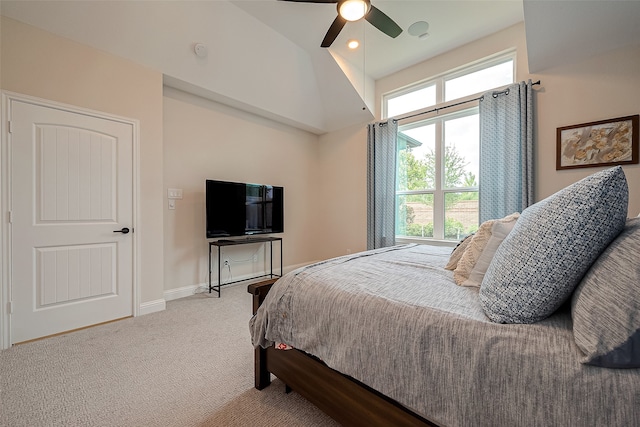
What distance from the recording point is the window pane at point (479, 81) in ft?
10.7

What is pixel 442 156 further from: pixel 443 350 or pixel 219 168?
pixel 443 350

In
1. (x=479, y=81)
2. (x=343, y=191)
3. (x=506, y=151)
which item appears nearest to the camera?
(x=506, y=151)

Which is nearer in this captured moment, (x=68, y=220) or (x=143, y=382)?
(x=143, y=382)

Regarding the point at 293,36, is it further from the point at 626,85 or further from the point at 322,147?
the point at 626,85

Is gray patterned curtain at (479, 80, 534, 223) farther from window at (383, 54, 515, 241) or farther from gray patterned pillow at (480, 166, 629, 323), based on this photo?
gray patterned pillow at (480, 166, 629, 323)

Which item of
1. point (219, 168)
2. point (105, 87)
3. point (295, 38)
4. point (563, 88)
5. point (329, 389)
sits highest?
point (295, 38)

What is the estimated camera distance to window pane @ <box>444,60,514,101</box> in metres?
3.27

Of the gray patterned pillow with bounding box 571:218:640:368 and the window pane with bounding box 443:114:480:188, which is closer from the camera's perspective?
the gray patterned pillow with bounding box 571:218:640:368

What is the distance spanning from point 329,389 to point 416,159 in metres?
3.52

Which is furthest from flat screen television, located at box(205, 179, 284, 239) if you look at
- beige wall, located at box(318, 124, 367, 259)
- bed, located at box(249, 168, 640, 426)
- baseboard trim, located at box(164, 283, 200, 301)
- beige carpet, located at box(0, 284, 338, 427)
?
bed, located at box(249, 168, 640, 426)

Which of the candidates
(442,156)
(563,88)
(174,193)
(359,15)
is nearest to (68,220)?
(174,193)

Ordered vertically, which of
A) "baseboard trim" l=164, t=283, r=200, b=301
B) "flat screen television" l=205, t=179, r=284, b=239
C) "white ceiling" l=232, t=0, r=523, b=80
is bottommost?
"baseboard trim" l=164, t=283, r=200, b=301

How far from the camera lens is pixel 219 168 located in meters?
3.65

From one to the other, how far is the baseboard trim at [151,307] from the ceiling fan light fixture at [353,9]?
3378mm
